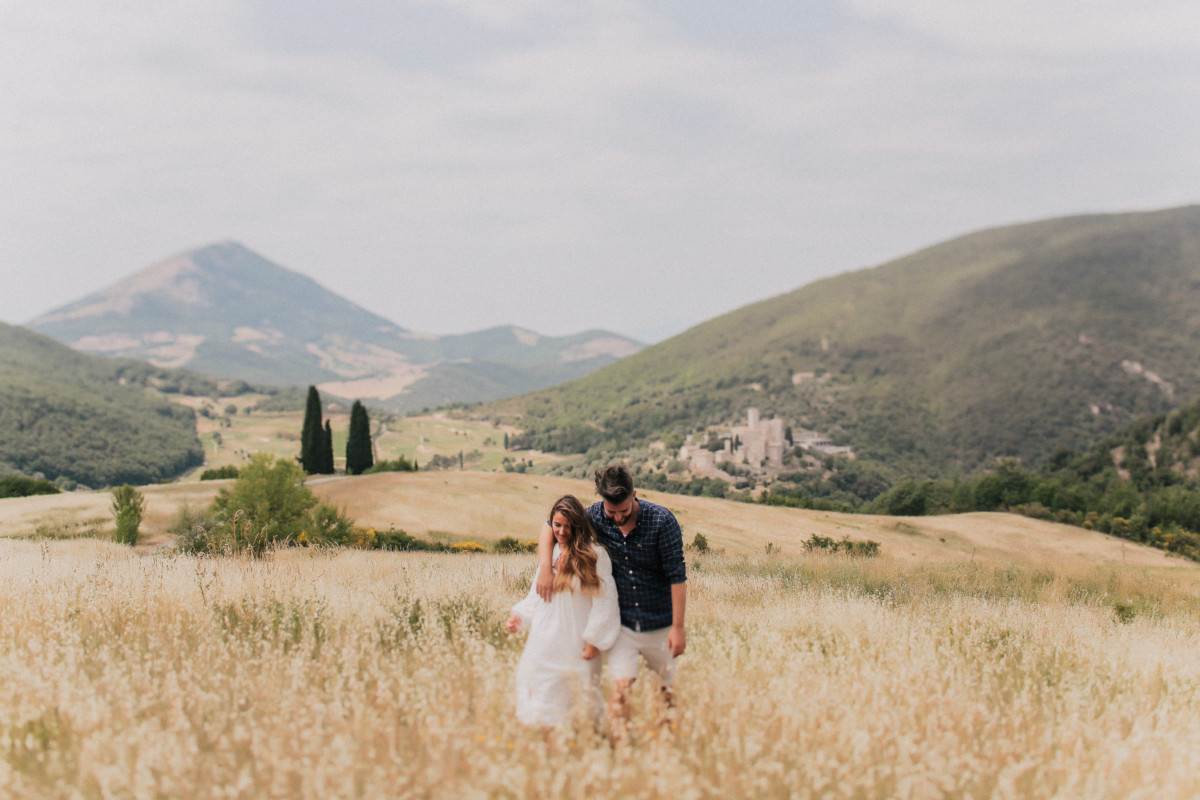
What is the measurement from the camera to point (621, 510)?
256 inches

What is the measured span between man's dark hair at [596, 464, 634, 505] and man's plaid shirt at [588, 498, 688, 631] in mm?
328

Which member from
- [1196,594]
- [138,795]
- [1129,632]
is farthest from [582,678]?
[1196,594]

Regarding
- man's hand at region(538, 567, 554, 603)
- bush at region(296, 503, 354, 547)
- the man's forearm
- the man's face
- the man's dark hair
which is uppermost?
the man's dark hair

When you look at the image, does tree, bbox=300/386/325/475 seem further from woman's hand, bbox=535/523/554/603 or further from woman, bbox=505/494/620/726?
woman, bbox=505/494/620/726

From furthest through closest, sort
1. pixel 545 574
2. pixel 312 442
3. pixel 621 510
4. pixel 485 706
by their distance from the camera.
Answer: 1. pixel 312 442
2. pixel 621 510
3. pixel 545 574
4. pixel 485 706

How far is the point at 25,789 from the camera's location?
4352 mm

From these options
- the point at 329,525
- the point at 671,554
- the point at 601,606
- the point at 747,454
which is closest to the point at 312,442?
the point at 329,525

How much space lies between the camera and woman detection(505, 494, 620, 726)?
570 centimetres

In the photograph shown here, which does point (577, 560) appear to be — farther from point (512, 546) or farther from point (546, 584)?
point (512, 546)

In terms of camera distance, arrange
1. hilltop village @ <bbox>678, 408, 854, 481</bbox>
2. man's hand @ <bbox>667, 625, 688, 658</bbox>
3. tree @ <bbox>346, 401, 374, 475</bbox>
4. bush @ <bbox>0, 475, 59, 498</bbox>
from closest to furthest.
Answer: man's hand @ <bbox>667, 625, 688, 658</bbox> < bush @ <bbox>0, 475, 59, 498</bbox> < tree @ <bbox>346, 401, 374, 475</bbox> < hilltop village @ <bbox>678, 408, 854, 481</bbox>

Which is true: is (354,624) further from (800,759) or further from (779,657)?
(800,759)

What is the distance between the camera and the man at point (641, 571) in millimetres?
6281

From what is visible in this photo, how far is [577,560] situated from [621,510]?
2.02 feet

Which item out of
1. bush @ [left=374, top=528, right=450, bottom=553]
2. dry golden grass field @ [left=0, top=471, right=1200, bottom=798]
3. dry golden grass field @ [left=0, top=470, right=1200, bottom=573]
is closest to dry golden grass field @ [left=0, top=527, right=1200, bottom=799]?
dry golden grass field @ [left=0, top=471, right=1200, bottom=798]
